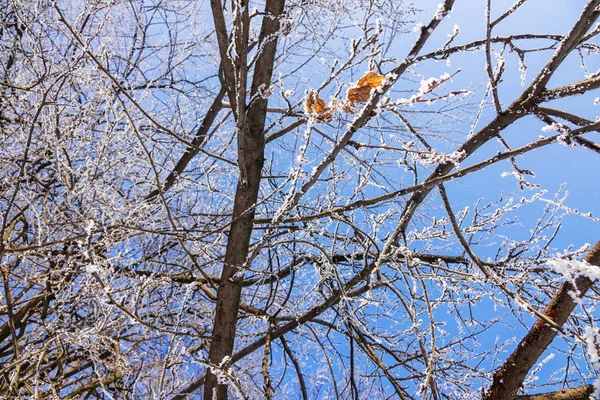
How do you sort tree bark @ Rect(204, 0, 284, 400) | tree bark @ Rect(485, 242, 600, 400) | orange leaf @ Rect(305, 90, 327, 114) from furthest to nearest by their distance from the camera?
1. tree bark @ Rect(204, 0, 284, 400)
2. tree bark @ Rect(485, 242, 600, 400)
3. orange leaf @ Rect(305, 90, 327, 114)

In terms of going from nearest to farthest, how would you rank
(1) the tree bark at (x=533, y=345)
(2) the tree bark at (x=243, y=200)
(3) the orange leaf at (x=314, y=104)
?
(3) the orange leaf at (x=314, y=104) < (1) the tree bark at (x=533, y=345) < (2) the tree bark at (x=243, y=200)

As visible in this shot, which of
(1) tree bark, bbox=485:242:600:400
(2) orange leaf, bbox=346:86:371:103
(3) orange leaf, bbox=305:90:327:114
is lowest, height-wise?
(1) tree bark, bbox=485:242:600:400

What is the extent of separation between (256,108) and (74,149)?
2229 millimetres

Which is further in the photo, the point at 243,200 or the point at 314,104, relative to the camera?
the point at 243,200

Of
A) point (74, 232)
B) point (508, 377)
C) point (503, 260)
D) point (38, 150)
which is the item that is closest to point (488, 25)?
point (508, 377)

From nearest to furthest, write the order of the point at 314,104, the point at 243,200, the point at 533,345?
the point at 314,104
the point at 533,345
the point at 243,200

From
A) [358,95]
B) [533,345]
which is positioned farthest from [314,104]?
[533,345]

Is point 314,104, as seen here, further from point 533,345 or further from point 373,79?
point 533,345

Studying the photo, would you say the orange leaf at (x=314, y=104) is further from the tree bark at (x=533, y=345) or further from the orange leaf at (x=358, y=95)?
the tree bark at (x=533, y=345)

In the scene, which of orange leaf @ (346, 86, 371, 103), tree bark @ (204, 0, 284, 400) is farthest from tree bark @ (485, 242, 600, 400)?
tree bark @ (204, 0, 284, 400)

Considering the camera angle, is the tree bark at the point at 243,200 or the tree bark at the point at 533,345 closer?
the tree bark at the point at 533,345

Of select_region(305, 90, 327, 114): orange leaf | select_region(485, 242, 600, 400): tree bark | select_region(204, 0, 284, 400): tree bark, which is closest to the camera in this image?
select_region(305, 90, 327, 114): orange leaf

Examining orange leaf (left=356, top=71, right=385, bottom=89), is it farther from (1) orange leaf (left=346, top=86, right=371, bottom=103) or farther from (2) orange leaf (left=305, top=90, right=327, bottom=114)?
(2) orange leaf (left=305, top=90, right=327, bottom=114)

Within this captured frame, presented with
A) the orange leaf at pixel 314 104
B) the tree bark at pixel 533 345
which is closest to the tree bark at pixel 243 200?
the orange leaf at pixel 314 104
